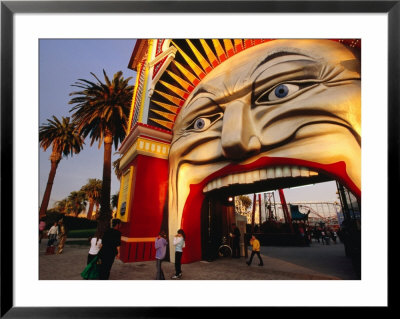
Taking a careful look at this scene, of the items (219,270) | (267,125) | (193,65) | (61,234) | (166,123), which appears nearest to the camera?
(267,125)

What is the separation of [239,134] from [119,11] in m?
3.39

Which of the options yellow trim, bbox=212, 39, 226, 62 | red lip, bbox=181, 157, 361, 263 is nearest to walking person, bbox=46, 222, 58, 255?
red lip, bbox=181, 157, 361, 263

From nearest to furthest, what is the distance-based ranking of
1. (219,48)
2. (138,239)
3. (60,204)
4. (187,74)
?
(219,48) → (138,239) → (60,204) → (187,74)

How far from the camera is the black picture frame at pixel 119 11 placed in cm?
401

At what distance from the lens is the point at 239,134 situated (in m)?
5.41

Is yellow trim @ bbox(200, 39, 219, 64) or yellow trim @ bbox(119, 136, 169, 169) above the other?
yellow trim @ bbox(200, 39, 219, 64)

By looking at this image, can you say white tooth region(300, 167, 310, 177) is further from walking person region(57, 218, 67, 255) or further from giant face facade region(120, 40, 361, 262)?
walking person region(57, 218, 67, 255)

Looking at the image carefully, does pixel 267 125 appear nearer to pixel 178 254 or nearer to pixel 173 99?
pixel 178 254

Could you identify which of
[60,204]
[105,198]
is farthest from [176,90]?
[105,198]

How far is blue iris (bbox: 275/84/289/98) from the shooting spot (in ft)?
17.2

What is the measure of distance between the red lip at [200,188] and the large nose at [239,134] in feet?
1.04

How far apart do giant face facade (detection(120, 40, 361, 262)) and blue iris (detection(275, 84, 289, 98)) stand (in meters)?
0.02

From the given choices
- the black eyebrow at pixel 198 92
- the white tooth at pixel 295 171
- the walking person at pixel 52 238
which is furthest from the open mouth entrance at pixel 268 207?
the walking person at pixel 52 238

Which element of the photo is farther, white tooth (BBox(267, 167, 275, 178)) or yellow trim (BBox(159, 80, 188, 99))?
yellow trim (BBox(159, 80, 188, 99))
